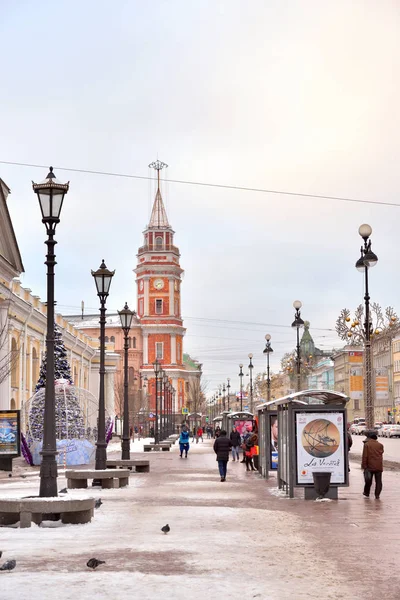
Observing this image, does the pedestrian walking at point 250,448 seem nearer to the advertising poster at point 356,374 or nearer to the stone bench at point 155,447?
the advertising poster at point 356,374

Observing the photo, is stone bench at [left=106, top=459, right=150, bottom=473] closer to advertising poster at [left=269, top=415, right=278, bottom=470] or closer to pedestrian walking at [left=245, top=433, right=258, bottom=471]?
pedestrian walking at [left=245, top=433, right=258, bottom=471]

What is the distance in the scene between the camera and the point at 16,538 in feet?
44.4

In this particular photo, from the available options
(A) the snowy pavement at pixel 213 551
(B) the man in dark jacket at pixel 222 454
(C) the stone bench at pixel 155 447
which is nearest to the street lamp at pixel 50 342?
(A) the snowy pavement at pixel 213 551

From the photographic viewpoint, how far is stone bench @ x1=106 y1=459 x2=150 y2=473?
29706mm

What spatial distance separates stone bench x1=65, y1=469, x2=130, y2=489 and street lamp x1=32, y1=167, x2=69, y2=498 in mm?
7199

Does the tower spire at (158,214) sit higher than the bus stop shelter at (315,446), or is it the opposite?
the tower spire at (158,214)

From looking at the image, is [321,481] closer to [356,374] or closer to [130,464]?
[130,464]

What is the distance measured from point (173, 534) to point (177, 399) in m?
149

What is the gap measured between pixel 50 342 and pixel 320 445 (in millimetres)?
7907

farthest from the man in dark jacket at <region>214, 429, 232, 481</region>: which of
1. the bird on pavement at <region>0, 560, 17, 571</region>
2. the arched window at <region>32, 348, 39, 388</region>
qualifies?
the arched window at <region>32, 348, 39, 388</region>

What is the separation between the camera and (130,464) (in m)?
30.4

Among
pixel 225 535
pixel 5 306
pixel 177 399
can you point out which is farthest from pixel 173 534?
pixel 177 399

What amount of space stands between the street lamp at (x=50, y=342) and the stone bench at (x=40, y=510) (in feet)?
1.69

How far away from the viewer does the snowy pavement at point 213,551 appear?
956 cm
